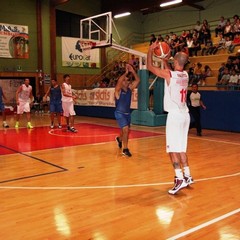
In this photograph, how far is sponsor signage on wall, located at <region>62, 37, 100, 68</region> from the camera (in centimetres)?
2173

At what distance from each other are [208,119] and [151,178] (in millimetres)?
7056

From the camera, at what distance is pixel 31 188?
5043 millimetres

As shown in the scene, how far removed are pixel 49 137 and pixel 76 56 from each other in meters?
13.1

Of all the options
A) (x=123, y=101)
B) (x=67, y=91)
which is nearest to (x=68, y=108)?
(x=67, y=91)

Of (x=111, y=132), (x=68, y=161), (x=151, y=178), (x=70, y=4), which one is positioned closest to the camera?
(x=151, y=178)

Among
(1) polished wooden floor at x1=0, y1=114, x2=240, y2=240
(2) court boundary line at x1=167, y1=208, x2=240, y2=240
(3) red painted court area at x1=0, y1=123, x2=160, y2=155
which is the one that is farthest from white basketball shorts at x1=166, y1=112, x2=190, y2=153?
(3) red painted court area at x1=0, y1=123, x2=160, y2=155

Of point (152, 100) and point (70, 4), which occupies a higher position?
point (70, 4)

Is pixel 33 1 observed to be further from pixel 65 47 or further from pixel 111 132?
pixel 111 132

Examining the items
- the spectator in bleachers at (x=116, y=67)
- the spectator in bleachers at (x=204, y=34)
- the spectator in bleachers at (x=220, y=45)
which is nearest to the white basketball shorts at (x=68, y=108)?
the spectator in bleachers at (x=220, y=45)

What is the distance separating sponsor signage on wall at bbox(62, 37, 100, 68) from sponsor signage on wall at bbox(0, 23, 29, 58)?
251 centimetres

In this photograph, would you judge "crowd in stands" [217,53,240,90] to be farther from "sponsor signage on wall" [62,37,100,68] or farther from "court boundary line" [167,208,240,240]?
"sponsor signage on wall" [62,37,100,68]

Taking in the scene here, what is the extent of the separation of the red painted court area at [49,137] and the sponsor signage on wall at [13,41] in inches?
362

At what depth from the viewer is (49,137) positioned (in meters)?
10.0

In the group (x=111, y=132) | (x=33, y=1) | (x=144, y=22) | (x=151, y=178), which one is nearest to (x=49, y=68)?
(x=33, y=1)
